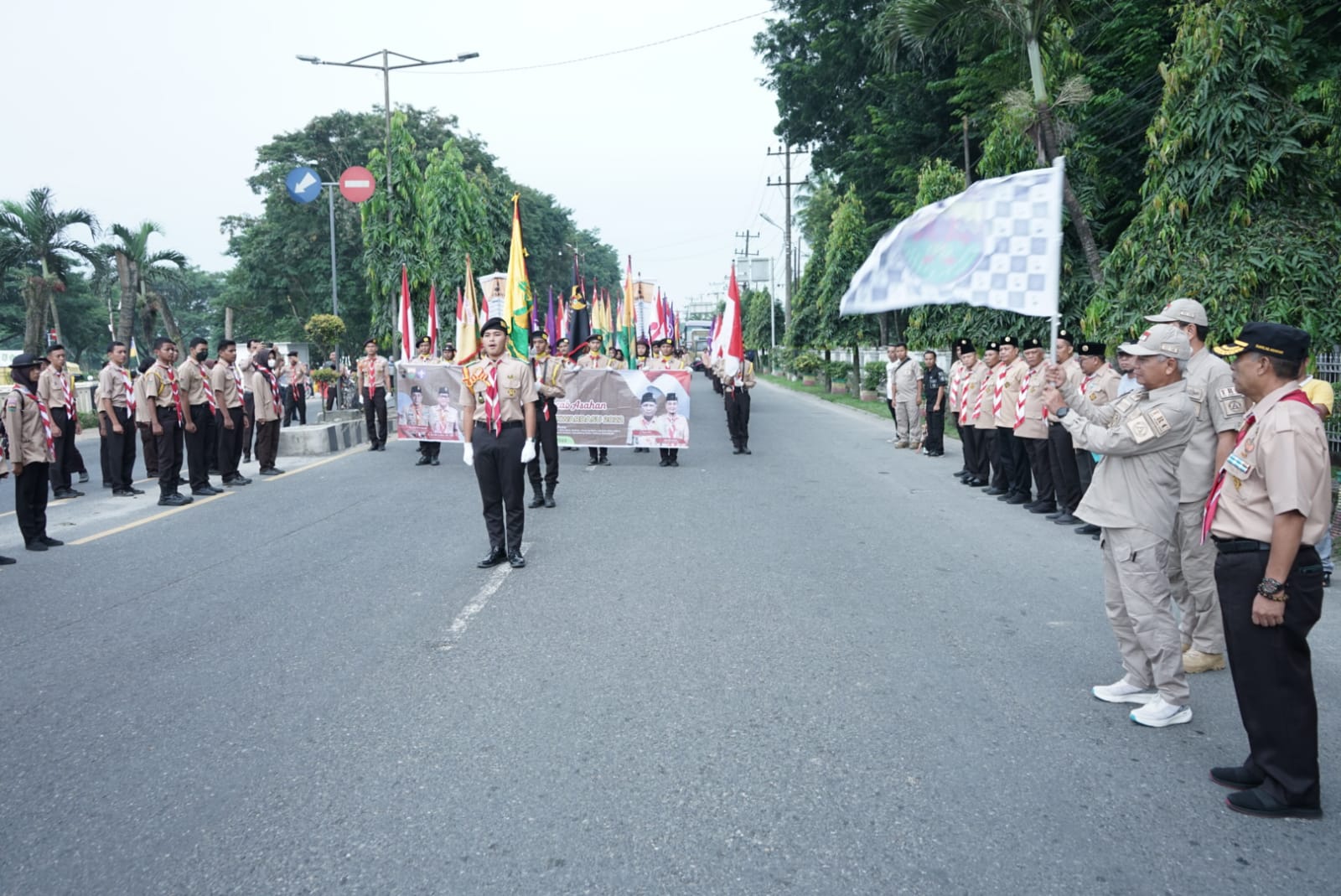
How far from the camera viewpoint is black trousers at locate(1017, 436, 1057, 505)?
10219 mm

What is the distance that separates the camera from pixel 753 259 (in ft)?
220

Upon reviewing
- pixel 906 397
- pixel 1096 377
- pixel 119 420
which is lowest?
pixel 906 397

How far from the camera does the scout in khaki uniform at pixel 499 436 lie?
7555 mm

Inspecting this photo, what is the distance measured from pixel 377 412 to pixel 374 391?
74cm

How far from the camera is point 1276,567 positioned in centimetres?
339

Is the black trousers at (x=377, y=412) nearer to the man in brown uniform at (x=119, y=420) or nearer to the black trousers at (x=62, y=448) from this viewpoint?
the man in brown uniform at (x=119, y=420)

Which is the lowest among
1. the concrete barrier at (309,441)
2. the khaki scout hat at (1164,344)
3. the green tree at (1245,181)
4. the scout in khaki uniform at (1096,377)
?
the concrete barrier at (309,441)

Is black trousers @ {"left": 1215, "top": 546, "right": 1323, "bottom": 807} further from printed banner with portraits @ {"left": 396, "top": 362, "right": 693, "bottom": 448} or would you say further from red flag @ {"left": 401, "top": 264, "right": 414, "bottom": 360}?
red flag @ {"left": 401, "top": 264, "right": 414, "bottom": 360}

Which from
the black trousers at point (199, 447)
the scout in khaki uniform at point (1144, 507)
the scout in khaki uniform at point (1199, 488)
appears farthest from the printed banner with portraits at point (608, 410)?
the scout in khaki uniform at point (1144, 507)

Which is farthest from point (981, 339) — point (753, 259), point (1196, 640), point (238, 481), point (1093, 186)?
point (753, 259)

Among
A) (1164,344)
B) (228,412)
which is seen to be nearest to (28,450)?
(228,412)

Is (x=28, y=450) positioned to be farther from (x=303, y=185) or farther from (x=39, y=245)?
(x=39, y=245)

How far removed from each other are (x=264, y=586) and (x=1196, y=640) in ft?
19.2

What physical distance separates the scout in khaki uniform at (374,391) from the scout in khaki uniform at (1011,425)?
10.0 meters
